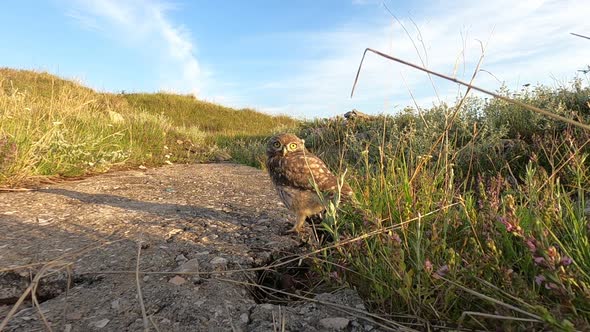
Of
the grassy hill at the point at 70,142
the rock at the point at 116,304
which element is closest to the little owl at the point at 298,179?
the rock at the point at 116,304

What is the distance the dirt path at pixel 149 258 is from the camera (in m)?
1.93

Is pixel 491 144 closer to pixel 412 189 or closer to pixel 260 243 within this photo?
pixel 412 189

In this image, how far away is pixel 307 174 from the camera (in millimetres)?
3324

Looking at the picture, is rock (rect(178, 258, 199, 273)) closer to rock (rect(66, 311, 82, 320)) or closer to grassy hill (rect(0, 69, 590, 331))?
rock (rect(66, 311, 82, 320))

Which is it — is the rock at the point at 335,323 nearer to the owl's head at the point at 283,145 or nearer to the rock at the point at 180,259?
the rock at the point at 180,259

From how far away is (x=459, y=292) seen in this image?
1888mm

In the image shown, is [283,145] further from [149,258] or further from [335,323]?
[335,323]

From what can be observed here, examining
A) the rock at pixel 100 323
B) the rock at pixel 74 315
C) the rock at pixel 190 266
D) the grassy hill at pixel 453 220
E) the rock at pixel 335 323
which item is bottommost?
the rock at pixel 74 315

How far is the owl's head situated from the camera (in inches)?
142

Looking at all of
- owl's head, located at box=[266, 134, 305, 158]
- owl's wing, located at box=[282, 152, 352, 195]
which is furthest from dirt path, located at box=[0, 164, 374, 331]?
owl's head, located at box=[266, 134, 305, 158]

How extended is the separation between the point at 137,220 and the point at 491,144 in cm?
502

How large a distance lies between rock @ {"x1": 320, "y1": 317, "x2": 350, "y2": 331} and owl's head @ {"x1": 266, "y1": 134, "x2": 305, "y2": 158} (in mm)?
1842

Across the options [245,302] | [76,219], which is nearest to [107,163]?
[76,219]

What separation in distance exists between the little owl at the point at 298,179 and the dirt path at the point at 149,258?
262mm
